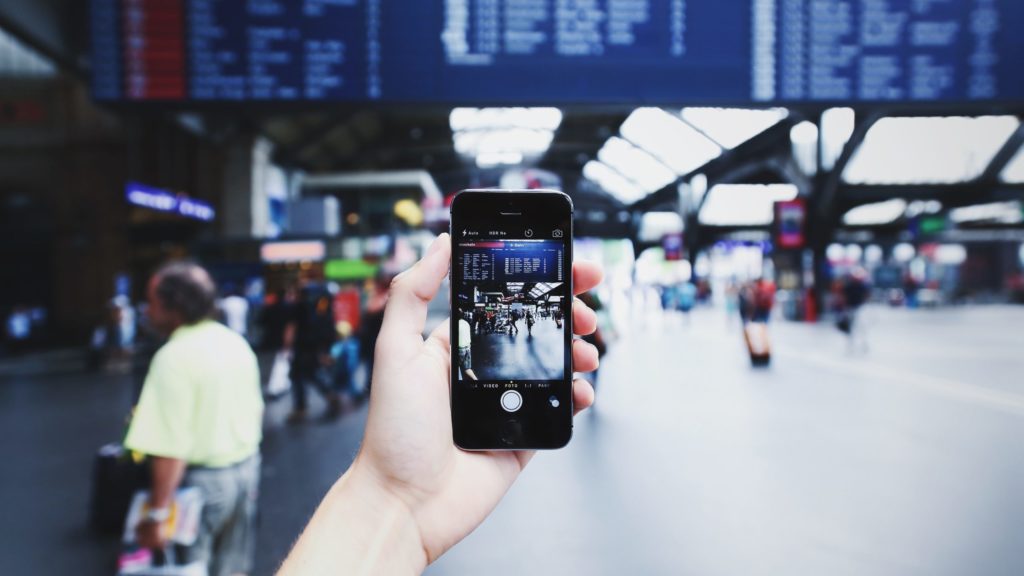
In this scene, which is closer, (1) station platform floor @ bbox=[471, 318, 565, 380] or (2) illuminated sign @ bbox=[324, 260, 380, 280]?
(1) station platform floor @ bbox=[471, 318, 565, 380]

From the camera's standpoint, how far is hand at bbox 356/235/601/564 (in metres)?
1.32

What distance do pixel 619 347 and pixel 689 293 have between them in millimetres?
8396

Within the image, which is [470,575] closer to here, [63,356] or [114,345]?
[114,345]

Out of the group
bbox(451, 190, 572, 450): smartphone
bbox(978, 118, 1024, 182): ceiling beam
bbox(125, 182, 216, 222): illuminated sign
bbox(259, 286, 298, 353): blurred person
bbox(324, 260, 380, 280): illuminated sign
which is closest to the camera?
bbox(451, 190, 572, 450): smartphone

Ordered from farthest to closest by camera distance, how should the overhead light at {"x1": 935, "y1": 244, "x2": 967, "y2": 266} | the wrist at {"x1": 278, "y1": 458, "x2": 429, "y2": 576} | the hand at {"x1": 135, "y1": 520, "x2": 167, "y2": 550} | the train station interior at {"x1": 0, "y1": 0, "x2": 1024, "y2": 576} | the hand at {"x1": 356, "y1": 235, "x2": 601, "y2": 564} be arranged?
the overhead light at {"x1": 935, "y1": 244, "x2": 967, "y2": 266}
the train station interior at {"x1": 0, "y1": 0, "x2": 1024, "y2": 576}
the hand at {"x1": 135, "y1": 520, "x2": 167, "y2": 550}
the hand at {"x1": 356, "y1": 235, "x2": 601, "y2": 564}
the wrist at {"x1": 278, "y1": 458, "x2": 429, "y2": 576}

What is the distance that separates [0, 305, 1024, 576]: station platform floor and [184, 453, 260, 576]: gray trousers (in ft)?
2.65

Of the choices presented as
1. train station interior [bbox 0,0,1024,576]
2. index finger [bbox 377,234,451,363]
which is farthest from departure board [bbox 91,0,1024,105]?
index finger [bbox 377,234,451,363]

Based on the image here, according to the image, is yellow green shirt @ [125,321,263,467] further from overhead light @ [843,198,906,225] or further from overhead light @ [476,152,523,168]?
overhead light @ [843,198,906,225]

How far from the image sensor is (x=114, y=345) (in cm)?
1262

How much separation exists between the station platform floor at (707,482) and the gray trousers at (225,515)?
81cm

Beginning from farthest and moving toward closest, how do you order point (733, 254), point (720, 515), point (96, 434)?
point (733, 254) < point (96, 434) < point (720, 515)

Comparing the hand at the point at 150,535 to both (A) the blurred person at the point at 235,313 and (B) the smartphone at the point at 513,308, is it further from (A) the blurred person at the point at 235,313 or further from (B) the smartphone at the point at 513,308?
(A) the blurred person at the point at 235,313

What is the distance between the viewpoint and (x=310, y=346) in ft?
24.1

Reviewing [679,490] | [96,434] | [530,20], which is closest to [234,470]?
[530,20]
